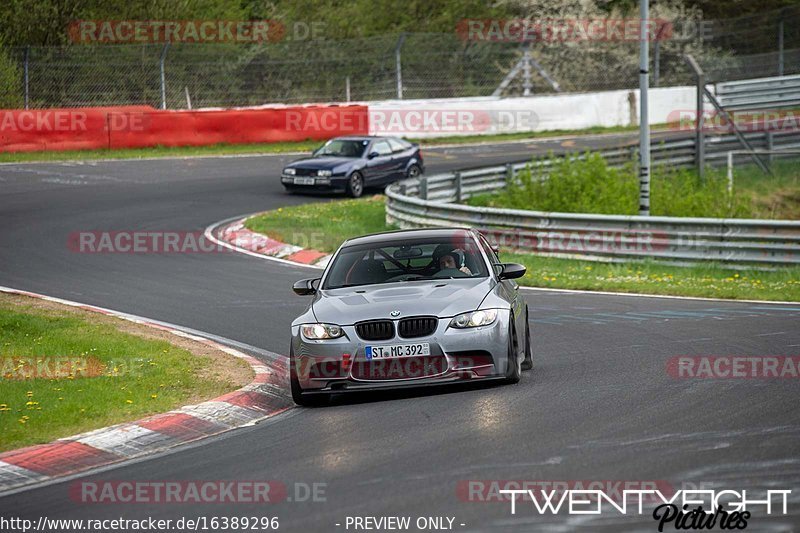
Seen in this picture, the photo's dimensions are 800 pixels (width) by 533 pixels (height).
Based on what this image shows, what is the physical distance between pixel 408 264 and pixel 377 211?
1637 centimetres

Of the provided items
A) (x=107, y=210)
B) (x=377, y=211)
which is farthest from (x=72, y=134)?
(x=377, y=211)

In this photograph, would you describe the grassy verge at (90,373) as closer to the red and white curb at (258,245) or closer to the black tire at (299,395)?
the black tire at (299,395)

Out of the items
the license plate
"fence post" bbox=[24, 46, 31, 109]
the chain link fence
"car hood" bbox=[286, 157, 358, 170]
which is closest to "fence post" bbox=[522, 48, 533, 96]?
the chain link fence

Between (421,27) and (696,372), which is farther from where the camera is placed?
(421,27)

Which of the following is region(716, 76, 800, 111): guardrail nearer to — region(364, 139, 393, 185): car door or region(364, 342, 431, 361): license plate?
region(364, 139, 393, 185): car door

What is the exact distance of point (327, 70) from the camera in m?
40.5

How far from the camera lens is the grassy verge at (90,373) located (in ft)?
31.2

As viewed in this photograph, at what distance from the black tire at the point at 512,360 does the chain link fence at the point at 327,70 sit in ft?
80.3

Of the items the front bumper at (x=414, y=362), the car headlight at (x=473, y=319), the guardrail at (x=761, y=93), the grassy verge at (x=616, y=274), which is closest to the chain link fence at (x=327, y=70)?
the guardrail at (x=761, y=93)

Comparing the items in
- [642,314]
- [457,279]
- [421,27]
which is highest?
[421,27]

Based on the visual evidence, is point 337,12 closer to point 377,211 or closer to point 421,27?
point 421,27

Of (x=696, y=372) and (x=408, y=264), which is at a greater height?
(x=408, y=264)

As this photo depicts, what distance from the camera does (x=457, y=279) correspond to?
433 inches

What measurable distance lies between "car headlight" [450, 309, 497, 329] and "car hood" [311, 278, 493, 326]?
2.0 inches
